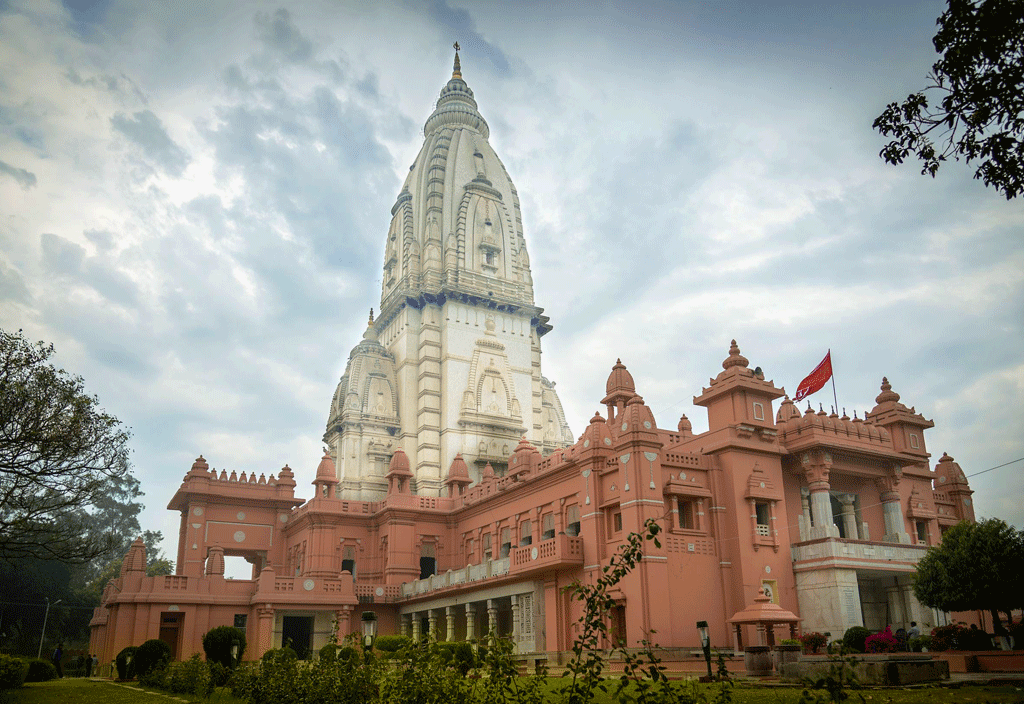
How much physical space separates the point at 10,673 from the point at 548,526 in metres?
18.1

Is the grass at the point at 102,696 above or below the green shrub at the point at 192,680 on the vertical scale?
below

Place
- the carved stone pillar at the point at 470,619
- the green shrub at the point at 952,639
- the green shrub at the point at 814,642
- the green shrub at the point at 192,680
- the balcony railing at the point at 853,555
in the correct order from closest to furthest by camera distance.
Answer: the green shrub at the point at 192,680 → the green shrub at the point at 952,639 → the green shrub at the point at 814,642 → the balcony railing at the point at 853,555 → the carved stone pillar at the point at 470,619

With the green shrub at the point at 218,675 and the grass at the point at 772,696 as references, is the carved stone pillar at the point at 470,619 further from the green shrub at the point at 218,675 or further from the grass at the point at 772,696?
the grass at the point at 772,696

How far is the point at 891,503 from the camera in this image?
3088 centimetres

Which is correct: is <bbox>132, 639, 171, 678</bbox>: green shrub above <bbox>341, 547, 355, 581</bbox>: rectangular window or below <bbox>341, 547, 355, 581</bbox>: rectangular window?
below

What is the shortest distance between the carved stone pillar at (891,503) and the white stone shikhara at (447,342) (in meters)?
20.5

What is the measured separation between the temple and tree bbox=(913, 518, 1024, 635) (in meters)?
3.00

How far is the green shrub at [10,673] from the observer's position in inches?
783

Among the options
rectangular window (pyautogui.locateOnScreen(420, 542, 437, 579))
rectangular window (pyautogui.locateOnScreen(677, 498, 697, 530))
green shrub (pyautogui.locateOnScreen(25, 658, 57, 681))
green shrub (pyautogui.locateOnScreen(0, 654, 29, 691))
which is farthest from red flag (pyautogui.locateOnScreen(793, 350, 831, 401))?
green shrub (pyautogui.locateOnScreen(25, 658, 57, 681))

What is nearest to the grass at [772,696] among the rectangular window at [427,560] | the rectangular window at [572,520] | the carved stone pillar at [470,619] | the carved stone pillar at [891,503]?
the rectangular window at [572,520]

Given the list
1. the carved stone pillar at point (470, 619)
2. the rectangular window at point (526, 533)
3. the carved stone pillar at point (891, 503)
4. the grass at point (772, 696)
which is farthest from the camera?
the rectangular window at point (526, 533)

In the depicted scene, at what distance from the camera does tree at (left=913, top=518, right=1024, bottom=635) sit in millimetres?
22406

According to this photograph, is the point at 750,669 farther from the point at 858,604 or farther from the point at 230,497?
the point at 230,497

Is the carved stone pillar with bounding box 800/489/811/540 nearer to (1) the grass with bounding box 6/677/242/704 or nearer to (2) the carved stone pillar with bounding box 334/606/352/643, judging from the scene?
(2) the carved stone pillar with bounding box 334/606/352/643
